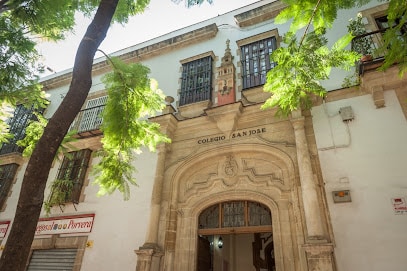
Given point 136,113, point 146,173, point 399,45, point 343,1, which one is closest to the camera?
point 399,45

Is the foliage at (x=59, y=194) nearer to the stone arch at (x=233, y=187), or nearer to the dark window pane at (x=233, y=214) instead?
the stone arch at (x=233, y=187)

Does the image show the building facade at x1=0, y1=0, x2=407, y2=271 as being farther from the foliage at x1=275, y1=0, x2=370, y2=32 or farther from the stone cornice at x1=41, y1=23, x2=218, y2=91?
the foliage at x1=275, y1=0, x2=370, y2=32

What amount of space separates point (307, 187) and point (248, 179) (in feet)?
5.26

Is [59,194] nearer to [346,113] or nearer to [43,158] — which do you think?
[43,158]

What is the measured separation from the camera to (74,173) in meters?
9.31

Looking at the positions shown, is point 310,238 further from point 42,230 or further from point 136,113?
point 42,230

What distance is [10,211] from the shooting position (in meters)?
9.77

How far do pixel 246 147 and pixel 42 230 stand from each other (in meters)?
6.94

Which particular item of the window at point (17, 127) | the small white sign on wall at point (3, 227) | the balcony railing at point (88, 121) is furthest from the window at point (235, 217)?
the window at point (17, 127)

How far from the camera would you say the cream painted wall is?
15.9 feet

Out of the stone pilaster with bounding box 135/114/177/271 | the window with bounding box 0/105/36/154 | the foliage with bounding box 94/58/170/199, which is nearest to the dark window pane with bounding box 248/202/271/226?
the stone pilaster with bounding box 135/114/177/271

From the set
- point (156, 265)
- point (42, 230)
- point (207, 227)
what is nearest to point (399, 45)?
point (207, 227)

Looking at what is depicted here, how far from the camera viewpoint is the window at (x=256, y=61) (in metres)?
8.32

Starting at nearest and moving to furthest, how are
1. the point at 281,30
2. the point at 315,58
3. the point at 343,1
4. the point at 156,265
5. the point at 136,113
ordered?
the point at 343,1
the point at 315,58
the point at 136,113
the point at 156,265
the point at 281,30
